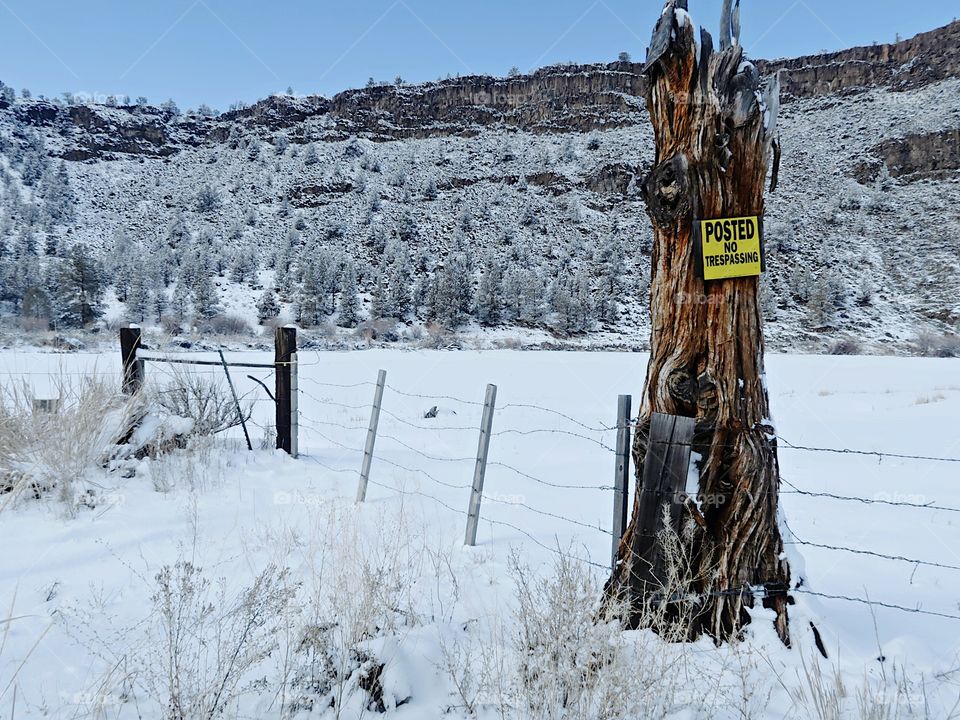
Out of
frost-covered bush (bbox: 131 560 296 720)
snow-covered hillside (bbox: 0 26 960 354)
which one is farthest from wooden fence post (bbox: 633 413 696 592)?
snow-covered hillside (bbox: 0 26 960 354)

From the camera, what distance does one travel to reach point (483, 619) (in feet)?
9.68

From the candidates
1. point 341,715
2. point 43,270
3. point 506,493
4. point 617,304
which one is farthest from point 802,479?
point 43,270

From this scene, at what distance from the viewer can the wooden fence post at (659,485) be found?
8.75 feet

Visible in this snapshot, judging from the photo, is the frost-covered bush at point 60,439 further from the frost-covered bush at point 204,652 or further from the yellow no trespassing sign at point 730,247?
the yellow no trespassing sign at point 730,247

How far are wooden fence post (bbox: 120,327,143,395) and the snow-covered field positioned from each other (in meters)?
1.12

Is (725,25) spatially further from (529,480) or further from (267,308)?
(267,308)

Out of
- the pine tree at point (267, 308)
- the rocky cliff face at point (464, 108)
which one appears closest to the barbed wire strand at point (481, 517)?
the pine tree at point (267, 308)

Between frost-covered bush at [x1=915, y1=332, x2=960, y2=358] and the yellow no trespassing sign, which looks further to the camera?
frost-covered bush at [x1=915, y1=332, x2=960, y2=358]

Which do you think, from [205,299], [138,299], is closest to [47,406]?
[205,299]

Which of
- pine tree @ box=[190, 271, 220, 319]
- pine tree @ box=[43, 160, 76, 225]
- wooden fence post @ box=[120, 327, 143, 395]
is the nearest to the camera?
wooden fence post @ box=[120, 327, 143, 395]

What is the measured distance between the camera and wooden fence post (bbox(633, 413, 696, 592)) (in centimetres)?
267

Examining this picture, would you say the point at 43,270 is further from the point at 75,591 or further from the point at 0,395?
the point at 75,591

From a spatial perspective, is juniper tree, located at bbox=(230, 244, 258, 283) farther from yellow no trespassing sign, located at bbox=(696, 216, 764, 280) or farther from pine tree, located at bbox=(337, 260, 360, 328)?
yellow no trespassing sign, located at bbox=(696, 216, 764, 280)

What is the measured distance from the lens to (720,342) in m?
2.69
